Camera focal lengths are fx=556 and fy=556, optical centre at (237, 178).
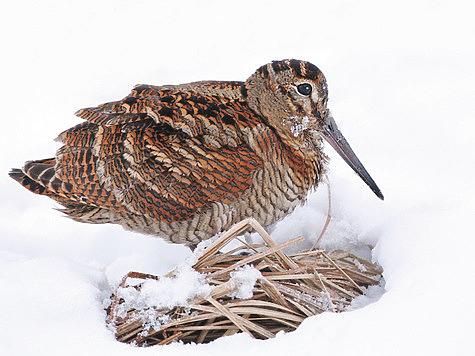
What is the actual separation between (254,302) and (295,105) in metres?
1.31

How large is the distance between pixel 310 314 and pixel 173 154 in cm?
Answer: 110

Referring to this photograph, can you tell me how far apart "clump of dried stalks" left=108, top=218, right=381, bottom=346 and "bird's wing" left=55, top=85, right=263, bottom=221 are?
0.47m

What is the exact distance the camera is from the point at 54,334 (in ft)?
6.60

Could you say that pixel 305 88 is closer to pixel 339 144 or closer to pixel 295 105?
pixel 295 105

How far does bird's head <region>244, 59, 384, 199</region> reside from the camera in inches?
121

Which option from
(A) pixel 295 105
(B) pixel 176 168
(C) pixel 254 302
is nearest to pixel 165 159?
(B) pixel 176 168

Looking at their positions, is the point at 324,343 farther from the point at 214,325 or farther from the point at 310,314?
the point at 214,325

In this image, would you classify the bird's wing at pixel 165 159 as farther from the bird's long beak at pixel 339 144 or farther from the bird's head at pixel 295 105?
the bird's long beak at pixel 339 144

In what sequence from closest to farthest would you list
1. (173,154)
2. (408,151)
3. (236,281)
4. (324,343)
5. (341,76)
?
(324,343), (236,281), (173,154), (408,151), (341,76)

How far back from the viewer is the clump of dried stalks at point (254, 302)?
7.24ft

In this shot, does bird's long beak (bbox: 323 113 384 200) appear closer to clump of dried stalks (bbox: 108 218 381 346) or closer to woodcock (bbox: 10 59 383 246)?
woodcock (bbox: 10 59 383 246)

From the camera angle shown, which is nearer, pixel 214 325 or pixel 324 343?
pixel 324 343

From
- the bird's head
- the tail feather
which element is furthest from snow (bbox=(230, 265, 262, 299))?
the tail feather

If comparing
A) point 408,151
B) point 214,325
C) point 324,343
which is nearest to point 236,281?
point 214,325
